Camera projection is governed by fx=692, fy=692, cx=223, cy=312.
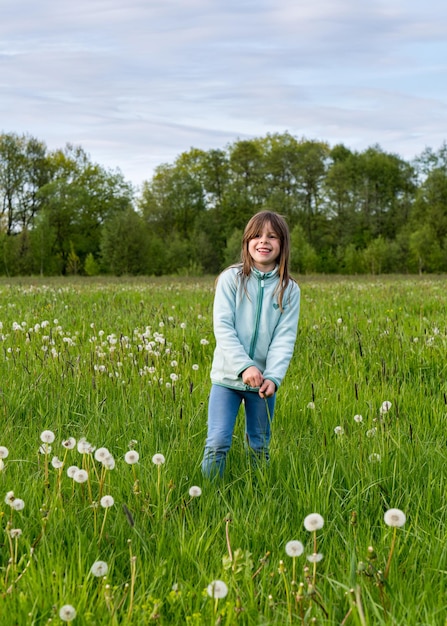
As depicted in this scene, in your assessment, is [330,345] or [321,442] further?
[330,345]

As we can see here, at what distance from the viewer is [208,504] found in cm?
343

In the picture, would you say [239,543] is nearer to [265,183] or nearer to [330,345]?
[330,345]

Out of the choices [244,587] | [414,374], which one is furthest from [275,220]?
[414,374]

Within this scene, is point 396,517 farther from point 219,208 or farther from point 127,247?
point 219,208

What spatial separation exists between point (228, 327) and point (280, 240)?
2.18ft

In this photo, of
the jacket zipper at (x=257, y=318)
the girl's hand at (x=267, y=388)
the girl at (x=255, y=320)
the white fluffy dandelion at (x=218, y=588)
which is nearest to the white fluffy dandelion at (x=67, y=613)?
the white fluffy dandelion at (x=218, y=588)

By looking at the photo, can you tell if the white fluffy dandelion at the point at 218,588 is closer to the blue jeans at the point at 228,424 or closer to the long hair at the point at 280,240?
the blue jeans at the point at 228,424

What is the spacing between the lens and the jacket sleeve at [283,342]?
4.19 m

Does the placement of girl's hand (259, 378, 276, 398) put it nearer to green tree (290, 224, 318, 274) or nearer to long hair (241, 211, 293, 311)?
long hair (241, 211, 293, 311)

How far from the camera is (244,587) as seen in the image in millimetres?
2730

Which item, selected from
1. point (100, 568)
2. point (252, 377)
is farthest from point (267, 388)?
point (100, 568)

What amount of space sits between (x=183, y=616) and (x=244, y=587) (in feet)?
0.86

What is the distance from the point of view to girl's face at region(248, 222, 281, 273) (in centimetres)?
441

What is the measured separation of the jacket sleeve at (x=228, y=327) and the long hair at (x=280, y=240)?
11 centimetres
